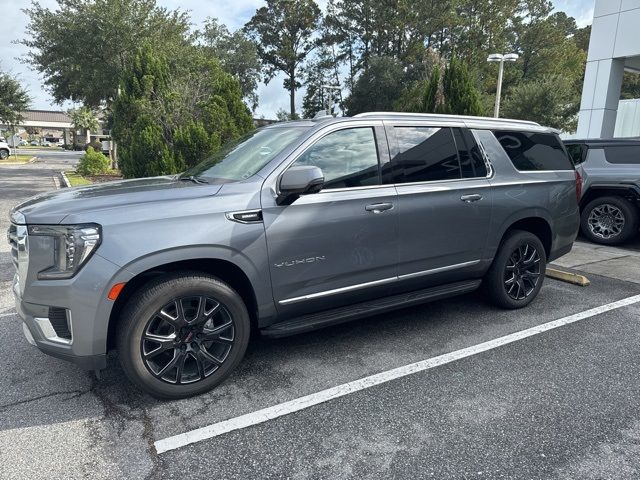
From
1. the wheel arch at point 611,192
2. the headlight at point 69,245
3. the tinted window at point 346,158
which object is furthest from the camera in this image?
the wheel arch at point 611,192

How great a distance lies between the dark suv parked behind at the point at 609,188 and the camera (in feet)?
25.1

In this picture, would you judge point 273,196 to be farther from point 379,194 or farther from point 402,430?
point 402,430

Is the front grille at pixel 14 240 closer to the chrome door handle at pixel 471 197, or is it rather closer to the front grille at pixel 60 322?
the front grille at pixel 60 322

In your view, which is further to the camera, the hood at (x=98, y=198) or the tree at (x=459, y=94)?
the tree at (x=459, y=94)

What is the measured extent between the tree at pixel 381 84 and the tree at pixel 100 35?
23.4m

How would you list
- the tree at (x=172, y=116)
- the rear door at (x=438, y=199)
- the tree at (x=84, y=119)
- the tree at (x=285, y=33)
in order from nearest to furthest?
the rear door at (x=438, y=199) → the tree at (x=172, y=116) → the tree at (x=285, y=33) → the tree at (x=84, y=119)

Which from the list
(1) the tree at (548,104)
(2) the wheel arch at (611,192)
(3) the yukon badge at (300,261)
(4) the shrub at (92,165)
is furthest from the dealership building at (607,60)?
(4) the shrub at (92,165)

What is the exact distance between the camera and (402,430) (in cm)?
271

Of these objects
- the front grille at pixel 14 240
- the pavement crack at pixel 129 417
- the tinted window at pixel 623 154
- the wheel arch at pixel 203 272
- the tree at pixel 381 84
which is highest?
the tree at pixel 381 84

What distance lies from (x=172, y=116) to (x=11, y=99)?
31232 mm

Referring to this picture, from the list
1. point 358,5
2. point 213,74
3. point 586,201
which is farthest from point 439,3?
point 586,201

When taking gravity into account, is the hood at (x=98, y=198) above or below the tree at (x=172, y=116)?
below

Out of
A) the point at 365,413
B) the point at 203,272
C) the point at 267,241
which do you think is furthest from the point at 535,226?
the point at 203,272

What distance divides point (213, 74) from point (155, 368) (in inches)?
471
